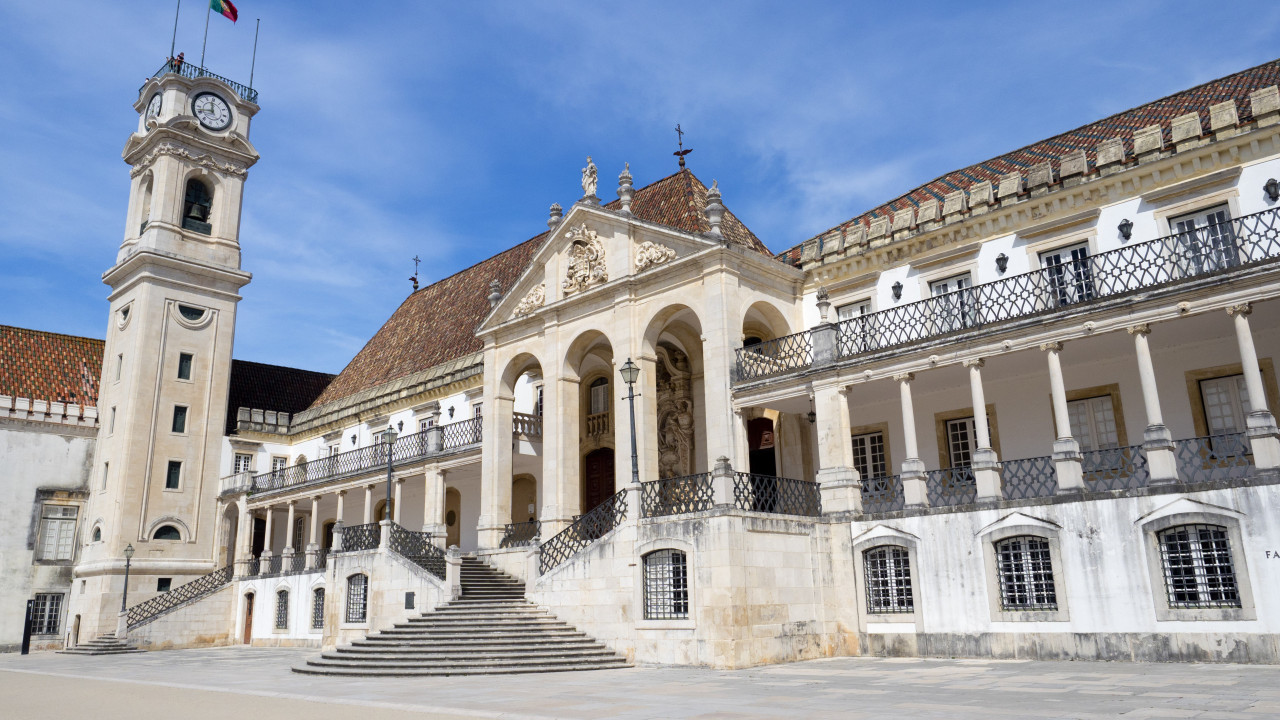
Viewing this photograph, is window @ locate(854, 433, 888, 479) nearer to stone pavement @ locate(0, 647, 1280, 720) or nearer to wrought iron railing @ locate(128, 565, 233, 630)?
stone pavement @ locate(0, 647, 1280, 720)

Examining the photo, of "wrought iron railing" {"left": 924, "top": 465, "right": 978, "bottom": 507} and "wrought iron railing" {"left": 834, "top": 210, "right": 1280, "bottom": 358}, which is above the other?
"wrought iron railing" {"left": 834, "top": 210, "right": 1280, "bottom": 358}

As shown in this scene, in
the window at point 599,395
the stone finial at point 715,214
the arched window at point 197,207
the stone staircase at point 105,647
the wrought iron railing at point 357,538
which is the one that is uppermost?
the arched window at point 197,207

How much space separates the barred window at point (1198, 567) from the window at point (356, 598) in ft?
55.6

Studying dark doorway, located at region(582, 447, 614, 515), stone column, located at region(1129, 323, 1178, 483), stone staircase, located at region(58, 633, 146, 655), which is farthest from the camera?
stone staircase, located at region(58, 633, 146, 655)

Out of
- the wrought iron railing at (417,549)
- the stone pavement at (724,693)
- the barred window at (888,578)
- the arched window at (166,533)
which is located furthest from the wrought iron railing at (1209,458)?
the arched window at (166,533)

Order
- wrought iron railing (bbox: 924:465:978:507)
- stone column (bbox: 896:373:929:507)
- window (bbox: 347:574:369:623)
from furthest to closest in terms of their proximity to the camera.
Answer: window (bbox: 347:574:369:623) < wrought iron railing (bbox: 924:465:978:507) < stone column (bbox: 896:373:929:507)

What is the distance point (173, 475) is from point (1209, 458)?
3516 centimetres

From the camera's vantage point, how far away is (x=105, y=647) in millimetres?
29875

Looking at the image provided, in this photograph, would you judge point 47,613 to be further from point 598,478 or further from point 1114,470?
point 1114,470

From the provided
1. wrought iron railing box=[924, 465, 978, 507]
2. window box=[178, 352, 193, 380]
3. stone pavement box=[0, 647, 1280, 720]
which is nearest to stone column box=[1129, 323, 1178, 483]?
stone pavement box=[0, 647, 1280, 720]

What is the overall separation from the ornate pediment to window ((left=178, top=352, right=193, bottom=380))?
20660 millimetres

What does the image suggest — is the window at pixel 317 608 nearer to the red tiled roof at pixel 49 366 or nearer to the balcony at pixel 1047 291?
the balcony at pixel 1047 291

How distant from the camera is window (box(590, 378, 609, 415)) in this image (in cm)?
2692

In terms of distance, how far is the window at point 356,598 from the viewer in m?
22.2
